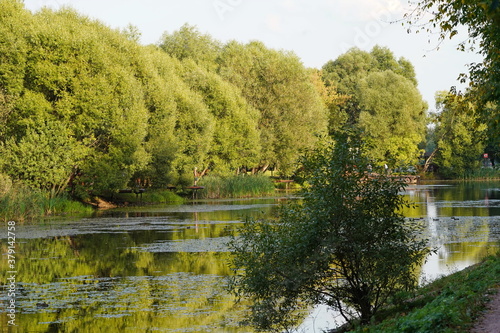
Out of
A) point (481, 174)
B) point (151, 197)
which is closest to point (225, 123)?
point (151, 197)

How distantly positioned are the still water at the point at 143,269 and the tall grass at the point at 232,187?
24492 millimetres

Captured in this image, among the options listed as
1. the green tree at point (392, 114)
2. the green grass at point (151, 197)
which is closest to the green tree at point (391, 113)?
the green tree at point (392, 114)

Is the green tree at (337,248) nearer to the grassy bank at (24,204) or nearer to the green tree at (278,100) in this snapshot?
the grassy bank at (24,204)

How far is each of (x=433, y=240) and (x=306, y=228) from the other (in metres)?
14.3

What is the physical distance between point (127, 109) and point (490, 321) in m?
44.4

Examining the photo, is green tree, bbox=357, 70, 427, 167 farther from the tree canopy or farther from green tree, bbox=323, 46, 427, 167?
the tree canopy

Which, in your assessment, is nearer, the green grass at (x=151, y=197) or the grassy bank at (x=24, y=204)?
the grassy bank at (x=24, y=204)

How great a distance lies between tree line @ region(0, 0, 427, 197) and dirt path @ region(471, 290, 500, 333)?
4.59 m

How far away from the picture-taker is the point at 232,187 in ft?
212

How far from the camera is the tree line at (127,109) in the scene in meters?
45.4

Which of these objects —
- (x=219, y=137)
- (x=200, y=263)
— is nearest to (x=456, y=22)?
(x=200, y=263)

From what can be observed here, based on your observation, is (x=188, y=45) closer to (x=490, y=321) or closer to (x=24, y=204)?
(x=24, y=204)

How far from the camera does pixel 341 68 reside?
117 meters

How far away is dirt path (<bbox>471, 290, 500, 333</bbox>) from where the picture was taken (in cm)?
877
